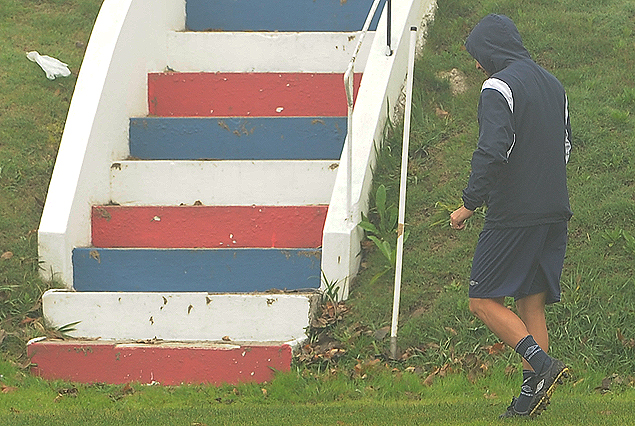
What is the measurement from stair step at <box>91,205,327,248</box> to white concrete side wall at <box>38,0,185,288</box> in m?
0.47

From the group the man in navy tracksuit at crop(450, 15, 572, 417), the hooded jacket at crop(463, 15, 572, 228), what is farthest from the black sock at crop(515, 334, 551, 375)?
the hooded jacket at crop(463, 15, 572, 228)

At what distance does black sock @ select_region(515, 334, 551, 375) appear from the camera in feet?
14.5

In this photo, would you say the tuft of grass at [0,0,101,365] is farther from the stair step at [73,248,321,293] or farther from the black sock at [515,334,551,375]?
the black sock at [515,334,551,375]

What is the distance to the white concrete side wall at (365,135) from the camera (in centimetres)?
647

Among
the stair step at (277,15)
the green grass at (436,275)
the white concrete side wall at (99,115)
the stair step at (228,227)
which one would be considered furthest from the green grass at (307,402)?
the stair step at (277,15)

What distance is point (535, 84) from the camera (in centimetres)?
461

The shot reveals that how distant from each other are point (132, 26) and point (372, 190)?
8.14 feet

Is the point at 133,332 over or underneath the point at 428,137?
underneath

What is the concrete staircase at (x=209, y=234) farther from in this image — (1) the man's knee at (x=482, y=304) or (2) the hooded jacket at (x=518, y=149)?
(2) the hooded jacket at (x=518, y=149)

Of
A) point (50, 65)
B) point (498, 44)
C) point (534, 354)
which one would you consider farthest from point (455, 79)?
point (534, 354)

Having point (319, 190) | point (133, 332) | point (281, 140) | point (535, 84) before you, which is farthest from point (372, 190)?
point (535, 84)

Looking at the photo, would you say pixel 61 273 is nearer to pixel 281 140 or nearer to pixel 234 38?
pixel 281 140

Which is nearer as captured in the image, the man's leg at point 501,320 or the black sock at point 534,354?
the black sock at point 534,354

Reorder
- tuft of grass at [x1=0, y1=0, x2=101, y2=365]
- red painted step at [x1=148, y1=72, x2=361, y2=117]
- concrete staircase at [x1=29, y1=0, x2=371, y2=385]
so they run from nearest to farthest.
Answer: concrete staircase at [x1=29, y1=0, x2=371, y2=385] → tuft of grass at [x1=0, y1=0, x2=101, y2=365] → red painted step at [x1=148, y1=72, x2=361, y2=117]
